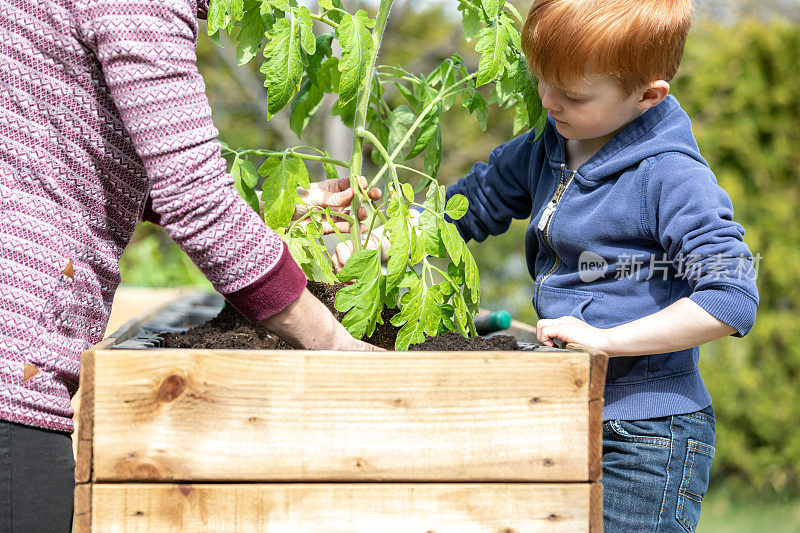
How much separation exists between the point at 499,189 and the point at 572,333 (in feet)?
2.01

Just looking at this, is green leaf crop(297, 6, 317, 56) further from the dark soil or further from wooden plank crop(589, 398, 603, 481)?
wooden plank crop(589, 398, 603, 481)

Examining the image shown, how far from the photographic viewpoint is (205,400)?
1.10 meters

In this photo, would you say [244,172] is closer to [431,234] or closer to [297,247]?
[297,247]

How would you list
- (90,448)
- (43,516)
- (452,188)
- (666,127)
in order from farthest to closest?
(452,188), (666,127), (43,516), (90,448)

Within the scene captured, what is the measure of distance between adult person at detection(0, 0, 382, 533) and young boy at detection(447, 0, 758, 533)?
614 mm

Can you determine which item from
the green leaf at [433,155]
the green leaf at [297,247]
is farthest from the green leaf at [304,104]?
the green leaf at [297,247]

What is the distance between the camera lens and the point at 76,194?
1.20 meters

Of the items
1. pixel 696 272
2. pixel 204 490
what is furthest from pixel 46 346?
pixel 696 272

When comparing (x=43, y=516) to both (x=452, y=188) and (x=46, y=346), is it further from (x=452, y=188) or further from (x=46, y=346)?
(x=452, y=188)

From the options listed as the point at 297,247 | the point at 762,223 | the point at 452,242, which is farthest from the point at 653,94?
the point at 762,223

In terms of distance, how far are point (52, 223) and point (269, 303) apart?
1.16 ft

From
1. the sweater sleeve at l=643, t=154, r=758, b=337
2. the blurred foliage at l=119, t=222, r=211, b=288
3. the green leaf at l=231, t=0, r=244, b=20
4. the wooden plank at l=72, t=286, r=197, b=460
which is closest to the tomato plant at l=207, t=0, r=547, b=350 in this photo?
the green leaf at l=231, t=0, r=244, b=20

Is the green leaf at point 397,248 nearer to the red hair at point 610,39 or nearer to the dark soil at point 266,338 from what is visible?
the dark soil at point 266,338

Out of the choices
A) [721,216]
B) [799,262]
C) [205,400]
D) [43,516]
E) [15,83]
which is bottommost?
[799,262]
